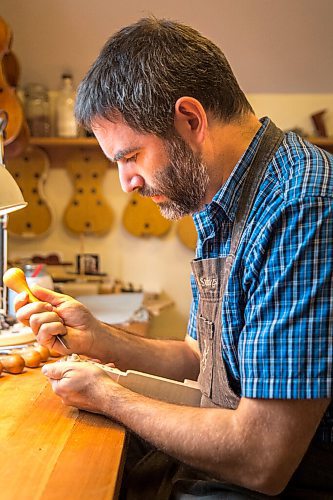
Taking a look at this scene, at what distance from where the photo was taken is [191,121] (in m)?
1.18

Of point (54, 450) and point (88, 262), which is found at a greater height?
point (88, 262)

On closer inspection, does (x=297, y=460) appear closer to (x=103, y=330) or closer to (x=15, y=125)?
(x=103, y=330)

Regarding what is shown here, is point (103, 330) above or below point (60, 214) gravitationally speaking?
below

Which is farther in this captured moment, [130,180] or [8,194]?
[8,194]

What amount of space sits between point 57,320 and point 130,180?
13.0 inches

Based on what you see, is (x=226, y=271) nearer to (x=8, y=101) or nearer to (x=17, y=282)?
(x=17, y=282)

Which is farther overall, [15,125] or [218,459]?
[15,125]

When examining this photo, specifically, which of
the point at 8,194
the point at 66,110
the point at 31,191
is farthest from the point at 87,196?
the point at 8,194

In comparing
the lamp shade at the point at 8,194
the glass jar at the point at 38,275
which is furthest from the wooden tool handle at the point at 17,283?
the glass jar at the point at 38,275

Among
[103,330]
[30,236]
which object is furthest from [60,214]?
[103,330]

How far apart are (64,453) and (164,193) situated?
1.64 feet

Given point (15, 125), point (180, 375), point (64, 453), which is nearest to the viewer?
point (64, 453)

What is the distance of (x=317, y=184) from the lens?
3.33 ft

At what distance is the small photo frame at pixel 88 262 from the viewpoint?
2936 millimetres
